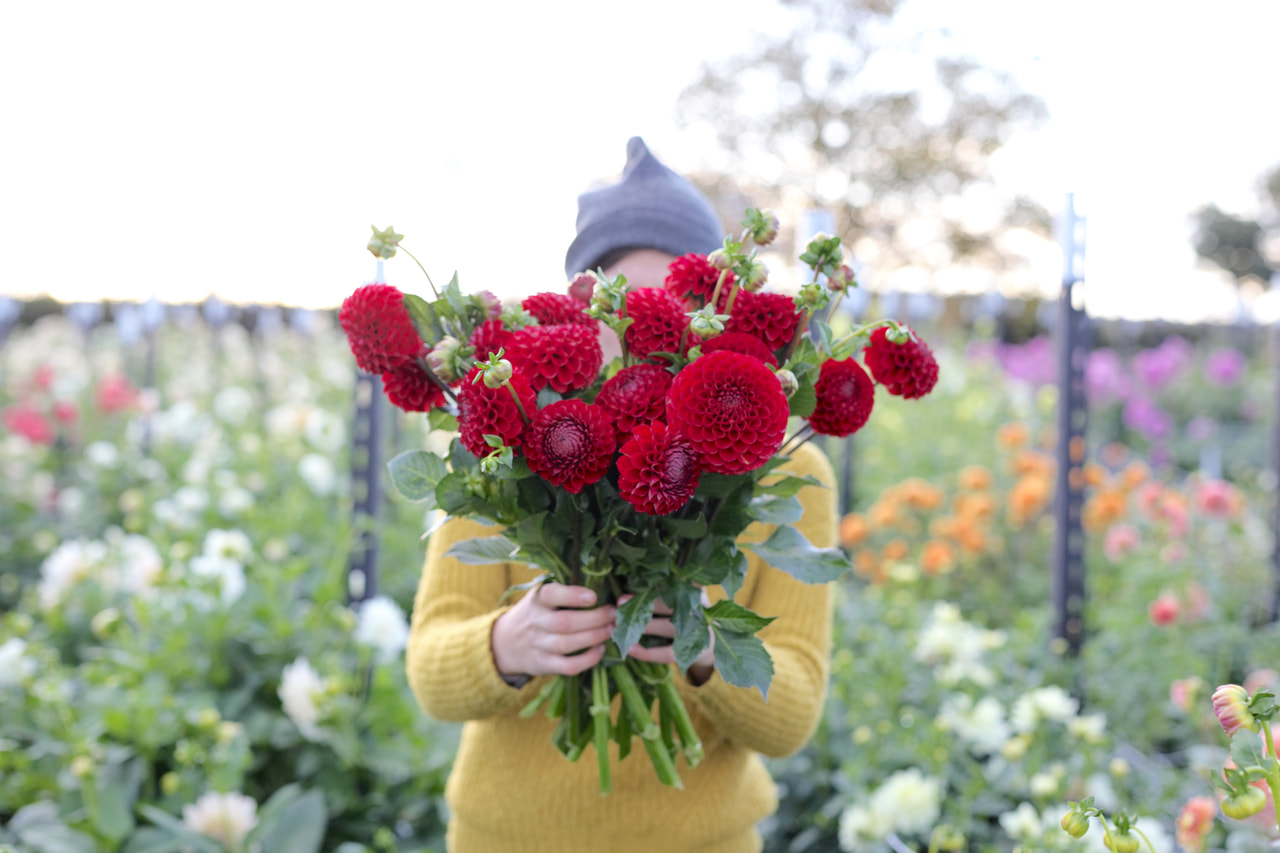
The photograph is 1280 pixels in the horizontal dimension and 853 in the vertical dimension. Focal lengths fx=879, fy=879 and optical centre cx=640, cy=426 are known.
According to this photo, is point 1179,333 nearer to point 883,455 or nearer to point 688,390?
point 883,455

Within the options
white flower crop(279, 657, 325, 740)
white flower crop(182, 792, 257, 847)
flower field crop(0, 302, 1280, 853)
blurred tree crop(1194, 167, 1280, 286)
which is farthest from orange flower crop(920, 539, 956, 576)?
blurred tree crop(1194, 167, 1280, 286)

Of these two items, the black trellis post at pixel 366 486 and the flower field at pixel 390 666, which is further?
the black trellis post at pixel 366 486

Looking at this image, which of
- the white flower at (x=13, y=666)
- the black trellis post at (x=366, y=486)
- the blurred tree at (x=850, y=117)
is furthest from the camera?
the blurred tree at (x=850, y=117)

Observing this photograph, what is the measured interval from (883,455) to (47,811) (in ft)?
11.6

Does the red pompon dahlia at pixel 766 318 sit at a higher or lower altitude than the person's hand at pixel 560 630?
higher

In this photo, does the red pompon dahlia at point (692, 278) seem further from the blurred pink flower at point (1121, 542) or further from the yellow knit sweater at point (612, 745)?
the blurred pink flower at point (1121, 542)

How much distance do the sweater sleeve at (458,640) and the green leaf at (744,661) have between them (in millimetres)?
302

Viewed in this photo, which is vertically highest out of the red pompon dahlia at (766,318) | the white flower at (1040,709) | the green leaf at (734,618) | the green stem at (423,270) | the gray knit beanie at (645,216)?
the gray knit beanie at (645,216)

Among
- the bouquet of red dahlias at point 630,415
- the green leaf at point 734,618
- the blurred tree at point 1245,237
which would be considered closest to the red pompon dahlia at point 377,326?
the bouquet of red dahlias at point 630,415

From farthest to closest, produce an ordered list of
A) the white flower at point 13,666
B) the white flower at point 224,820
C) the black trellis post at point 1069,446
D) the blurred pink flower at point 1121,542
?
1. the blurred pink flower at point 1121,542
2. the black trellis post at point 1069,446
3. the white flower at point 13,666
4. the white flower at point 224,820

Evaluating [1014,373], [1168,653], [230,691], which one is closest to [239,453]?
[230,691]

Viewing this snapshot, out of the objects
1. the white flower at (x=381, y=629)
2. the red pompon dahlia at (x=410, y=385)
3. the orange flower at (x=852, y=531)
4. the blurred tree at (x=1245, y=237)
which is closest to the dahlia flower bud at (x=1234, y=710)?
the red pompon dahlia at (x=410, y=385)

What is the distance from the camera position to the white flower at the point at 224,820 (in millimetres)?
1416

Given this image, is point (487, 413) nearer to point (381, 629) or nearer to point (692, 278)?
point (692, 278)
